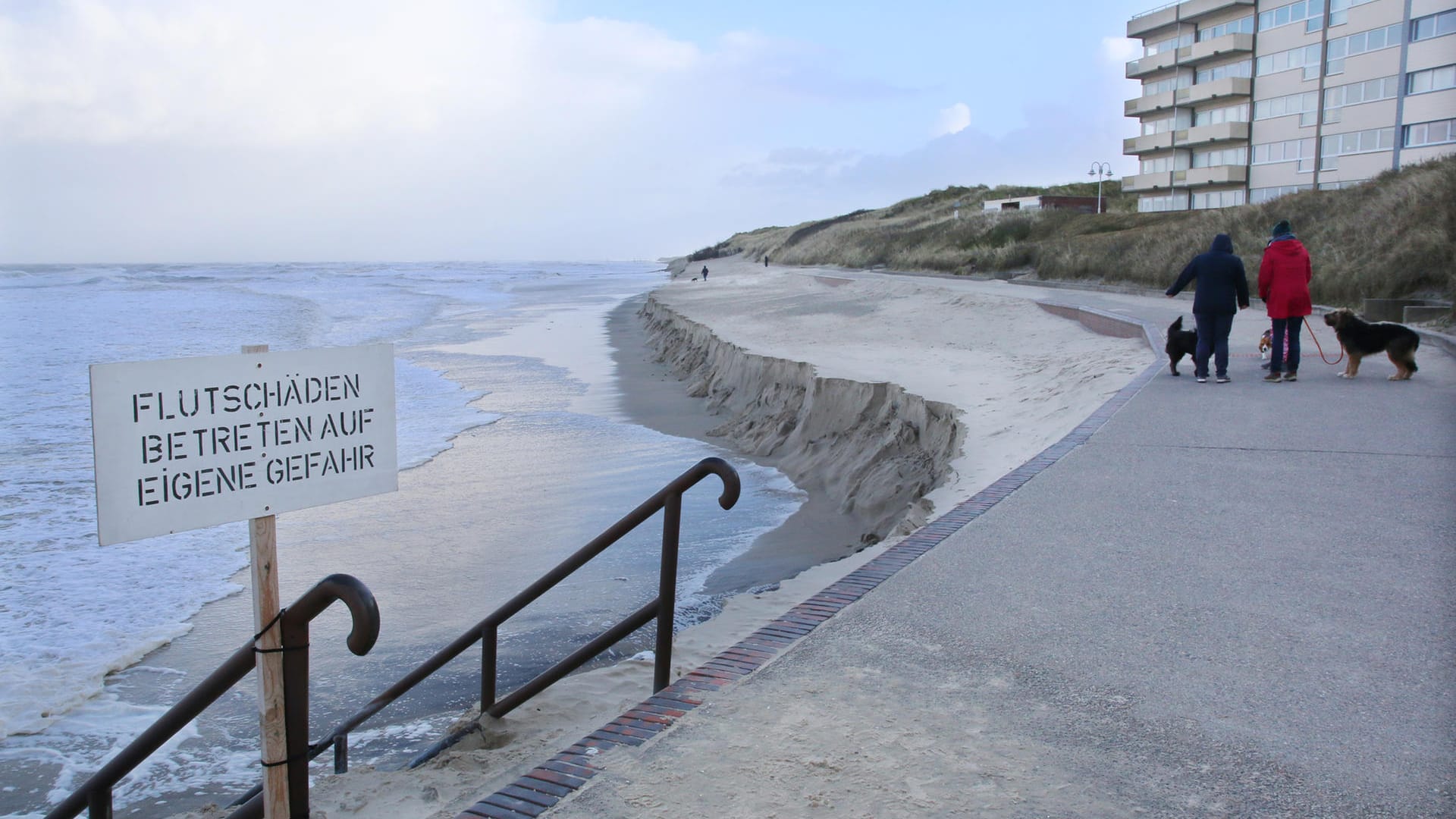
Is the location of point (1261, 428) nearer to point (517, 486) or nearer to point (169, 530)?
point (517, 486)

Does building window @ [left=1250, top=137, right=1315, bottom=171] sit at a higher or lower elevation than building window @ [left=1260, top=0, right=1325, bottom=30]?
lower

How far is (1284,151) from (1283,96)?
2707 millimetres

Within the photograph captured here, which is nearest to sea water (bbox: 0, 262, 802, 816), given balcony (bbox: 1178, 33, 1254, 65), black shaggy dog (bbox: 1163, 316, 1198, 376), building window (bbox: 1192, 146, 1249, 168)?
black shaggy dog (bbox: 1163, 316, 1198, 376)

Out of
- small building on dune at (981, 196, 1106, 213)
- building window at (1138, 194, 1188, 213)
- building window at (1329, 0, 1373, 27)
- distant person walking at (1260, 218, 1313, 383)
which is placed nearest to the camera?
distant person walking at (1260, 218, 1313, 383)

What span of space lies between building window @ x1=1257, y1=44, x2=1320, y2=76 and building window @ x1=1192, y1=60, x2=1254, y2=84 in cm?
72

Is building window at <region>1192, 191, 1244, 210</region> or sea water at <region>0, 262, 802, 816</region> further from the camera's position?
building window at <region>1192, 191, 1244, 210</region>

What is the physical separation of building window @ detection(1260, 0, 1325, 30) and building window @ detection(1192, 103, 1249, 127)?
150 inches

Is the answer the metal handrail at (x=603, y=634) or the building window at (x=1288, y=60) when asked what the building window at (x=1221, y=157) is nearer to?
the building window at (x=1288, y=60)

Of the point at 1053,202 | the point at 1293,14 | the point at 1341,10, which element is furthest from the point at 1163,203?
the point at 1341,10

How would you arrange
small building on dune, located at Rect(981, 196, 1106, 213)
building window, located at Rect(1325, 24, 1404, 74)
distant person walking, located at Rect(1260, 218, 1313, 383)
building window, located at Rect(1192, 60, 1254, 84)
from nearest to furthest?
distant person walking, located at Rect(1260, 218, 1313, 383) → building window, located at Rect(1325, 24, 1404, 74) → building window, located at Rect(1192, 60, 1254, 84) → small building on dune, located at Rect(981, 196, 1106, 213)

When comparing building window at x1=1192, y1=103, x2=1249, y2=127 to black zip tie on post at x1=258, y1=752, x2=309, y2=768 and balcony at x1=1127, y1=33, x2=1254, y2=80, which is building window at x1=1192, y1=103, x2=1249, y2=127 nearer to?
balcony at x1=1127, y1=33, x2=1254, y2=80

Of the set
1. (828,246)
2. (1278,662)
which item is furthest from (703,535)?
(828,246)

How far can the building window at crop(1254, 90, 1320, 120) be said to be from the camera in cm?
4675

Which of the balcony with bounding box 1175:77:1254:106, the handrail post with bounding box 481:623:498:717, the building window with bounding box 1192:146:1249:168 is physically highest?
the balcony with bounding box 1175:77:1254:106
